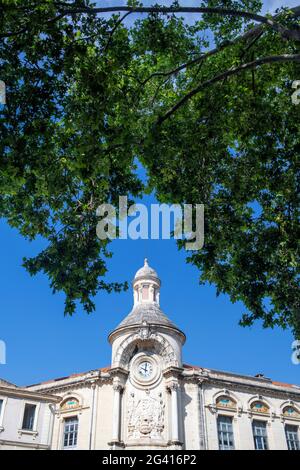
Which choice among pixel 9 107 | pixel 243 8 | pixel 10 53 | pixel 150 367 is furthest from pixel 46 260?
pixel 150 367

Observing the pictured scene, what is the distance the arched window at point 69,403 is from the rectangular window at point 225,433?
382 inches

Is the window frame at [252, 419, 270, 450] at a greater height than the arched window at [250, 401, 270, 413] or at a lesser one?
lesser

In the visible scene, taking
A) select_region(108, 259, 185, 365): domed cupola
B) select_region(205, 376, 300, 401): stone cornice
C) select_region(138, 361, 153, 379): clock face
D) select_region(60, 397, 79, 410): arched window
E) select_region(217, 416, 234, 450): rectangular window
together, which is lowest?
select_region(217, 416, 234, 450): rectangular window

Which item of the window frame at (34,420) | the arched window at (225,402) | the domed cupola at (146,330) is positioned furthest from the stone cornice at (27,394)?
the arched window at (225,402)

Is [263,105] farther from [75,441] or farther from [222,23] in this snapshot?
[75,441]

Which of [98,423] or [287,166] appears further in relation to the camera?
[98,423]

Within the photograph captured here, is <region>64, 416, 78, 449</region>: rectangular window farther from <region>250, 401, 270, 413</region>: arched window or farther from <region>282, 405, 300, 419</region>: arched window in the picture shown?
<region>282, 405, 300, 419</region>: arched window

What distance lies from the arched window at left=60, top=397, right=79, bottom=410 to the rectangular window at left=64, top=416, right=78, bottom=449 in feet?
2.41

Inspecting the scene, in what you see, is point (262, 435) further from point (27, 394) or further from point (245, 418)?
point (27, 394)

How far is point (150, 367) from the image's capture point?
28.1m

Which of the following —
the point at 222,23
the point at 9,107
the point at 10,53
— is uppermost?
the point at 222,23

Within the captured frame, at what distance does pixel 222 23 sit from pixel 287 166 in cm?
493

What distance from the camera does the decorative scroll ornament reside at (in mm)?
25656

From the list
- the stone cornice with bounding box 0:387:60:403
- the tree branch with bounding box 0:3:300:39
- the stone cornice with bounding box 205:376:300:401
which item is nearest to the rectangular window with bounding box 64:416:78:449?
the stone cornice with bounding box 0:387:60:403
